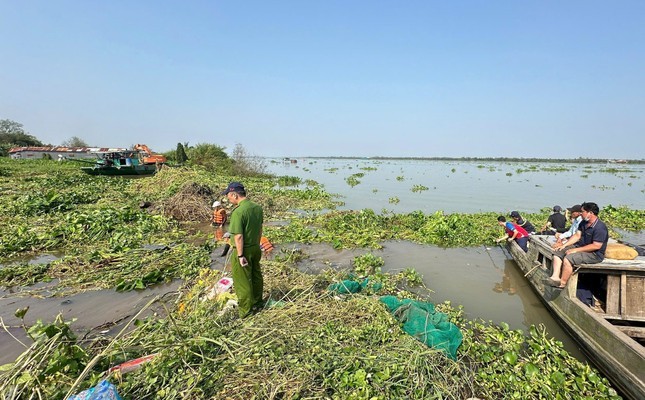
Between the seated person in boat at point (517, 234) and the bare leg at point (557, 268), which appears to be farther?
the seated person in boat at point (517, 234)

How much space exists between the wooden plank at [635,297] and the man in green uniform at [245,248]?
19.0 feet

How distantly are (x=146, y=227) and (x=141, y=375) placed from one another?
8403 mm

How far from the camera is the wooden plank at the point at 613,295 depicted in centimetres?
480

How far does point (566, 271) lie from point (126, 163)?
94.9ft

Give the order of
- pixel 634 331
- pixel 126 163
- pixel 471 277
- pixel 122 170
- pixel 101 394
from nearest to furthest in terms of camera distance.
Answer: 1. pixel 101 394
2. pixel 634 331
3. pixel 471 277
4. pixel 122 170
5. pixel 126 163

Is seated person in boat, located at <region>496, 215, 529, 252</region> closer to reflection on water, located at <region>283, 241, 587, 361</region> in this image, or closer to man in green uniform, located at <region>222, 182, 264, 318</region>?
reflection on water, located at <region>283, 241, 587, 361</region>

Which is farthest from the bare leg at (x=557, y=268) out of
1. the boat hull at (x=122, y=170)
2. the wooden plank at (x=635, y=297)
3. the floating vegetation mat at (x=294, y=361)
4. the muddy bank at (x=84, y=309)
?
the boat hull at (x=122, y=170)

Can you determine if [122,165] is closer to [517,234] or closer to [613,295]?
[517,234]

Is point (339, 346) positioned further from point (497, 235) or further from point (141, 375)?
point (497, 235)

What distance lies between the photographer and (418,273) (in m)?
7.88

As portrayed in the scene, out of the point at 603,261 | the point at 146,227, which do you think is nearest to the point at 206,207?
the point at 146,227

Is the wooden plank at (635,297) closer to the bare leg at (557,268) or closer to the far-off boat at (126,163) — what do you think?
the bare leg at (557,268)

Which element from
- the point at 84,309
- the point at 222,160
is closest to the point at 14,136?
the point at 222,160

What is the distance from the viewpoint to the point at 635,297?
15.6 feet
